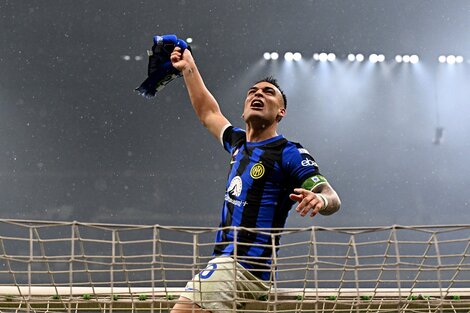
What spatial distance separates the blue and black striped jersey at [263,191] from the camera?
1.37 metres

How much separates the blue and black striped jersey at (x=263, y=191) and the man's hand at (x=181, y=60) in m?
0.40

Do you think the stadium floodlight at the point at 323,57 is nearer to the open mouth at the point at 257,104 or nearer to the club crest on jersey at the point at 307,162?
the open mouth at the point at 257,104

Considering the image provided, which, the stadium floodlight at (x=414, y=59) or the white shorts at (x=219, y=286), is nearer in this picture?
the white shorts at (x=219, y=286)

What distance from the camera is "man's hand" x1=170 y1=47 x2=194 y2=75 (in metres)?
1.76

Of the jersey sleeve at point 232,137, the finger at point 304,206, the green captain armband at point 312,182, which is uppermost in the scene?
the jersey sleeve at point 232,137

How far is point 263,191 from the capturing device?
1410 millimetres

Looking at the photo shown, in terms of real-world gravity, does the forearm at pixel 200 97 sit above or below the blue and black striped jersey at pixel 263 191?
above

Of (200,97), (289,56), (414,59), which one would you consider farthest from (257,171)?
A: (414,59)

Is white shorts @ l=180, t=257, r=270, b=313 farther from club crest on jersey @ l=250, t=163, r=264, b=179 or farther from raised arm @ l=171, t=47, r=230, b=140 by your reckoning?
raised arm @ l=171, t=47, r=230, b=140

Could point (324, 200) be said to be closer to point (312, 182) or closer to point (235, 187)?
point (312, 182)

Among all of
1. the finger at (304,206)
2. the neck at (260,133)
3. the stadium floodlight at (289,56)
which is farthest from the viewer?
the stadium floodlight at (289,56)

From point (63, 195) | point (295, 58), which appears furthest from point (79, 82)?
point (295, 58)

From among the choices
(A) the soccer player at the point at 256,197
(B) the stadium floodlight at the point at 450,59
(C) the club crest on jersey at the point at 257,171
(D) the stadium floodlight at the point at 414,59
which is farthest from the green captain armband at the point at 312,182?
(B) the stadium floodlight at the point at 450,59

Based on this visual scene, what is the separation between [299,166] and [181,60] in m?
0.55
